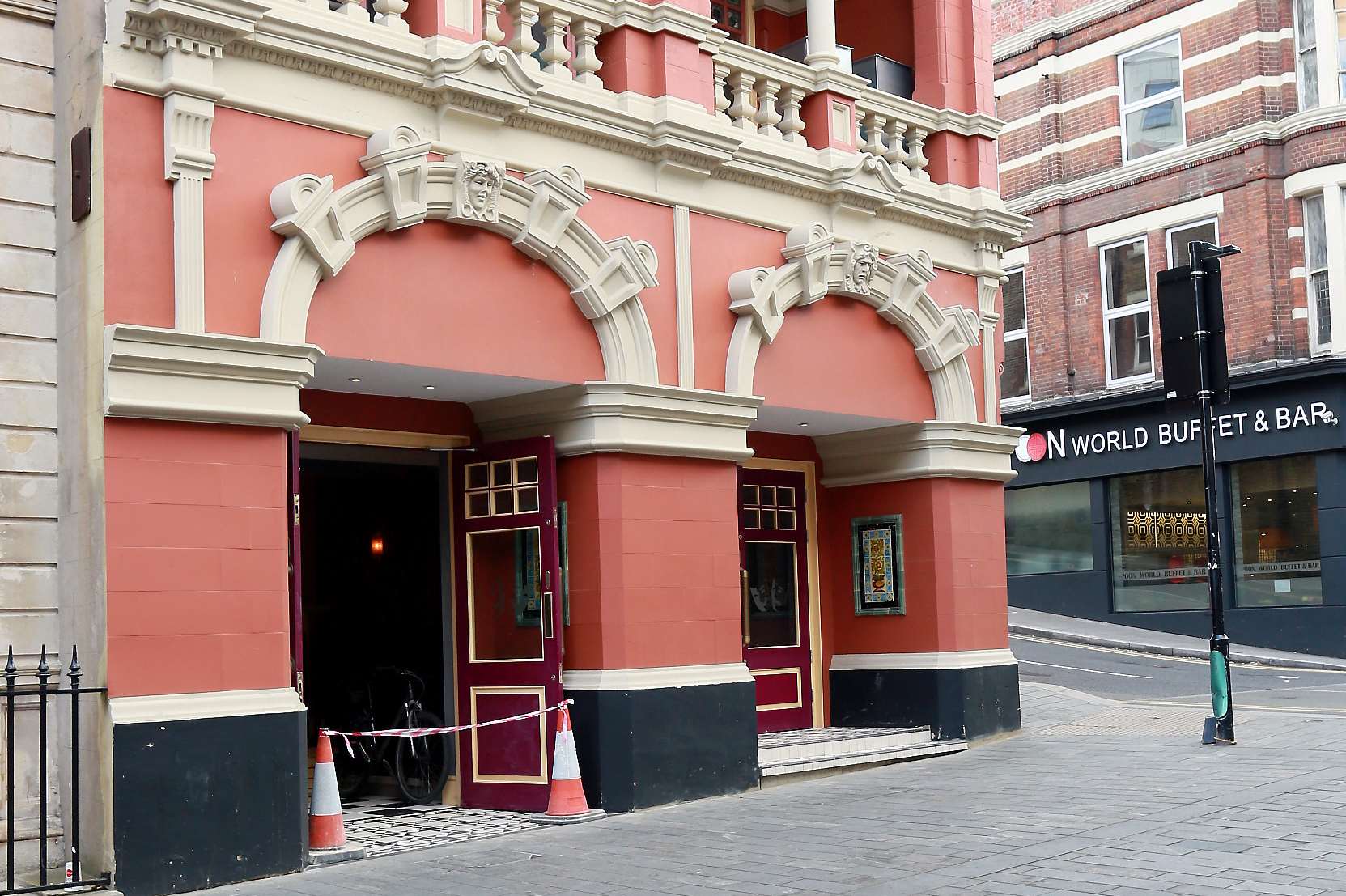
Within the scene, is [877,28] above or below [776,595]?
above

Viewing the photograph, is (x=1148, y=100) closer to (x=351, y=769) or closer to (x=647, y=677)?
(x=647, y=677)

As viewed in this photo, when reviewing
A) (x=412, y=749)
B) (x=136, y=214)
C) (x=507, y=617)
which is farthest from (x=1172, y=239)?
(x=136, y=214)

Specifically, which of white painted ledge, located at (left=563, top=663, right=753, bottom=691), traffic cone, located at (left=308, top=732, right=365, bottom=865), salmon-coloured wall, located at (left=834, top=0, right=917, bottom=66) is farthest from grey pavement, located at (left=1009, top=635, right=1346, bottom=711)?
traffic cone, located at (left=308, top=732, right=365, bottom=865)

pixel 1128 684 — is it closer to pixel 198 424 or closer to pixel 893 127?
pixel 893 127

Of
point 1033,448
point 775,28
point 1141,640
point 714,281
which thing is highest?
point 775,28

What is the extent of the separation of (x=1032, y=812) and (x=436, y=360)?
4.87 metres

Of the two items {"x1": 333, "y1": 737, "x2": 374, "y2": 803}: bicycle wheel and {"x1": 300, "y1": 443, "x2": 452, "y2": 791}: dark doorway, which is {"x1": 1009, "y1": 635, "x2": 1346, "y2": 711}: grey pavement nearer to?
{"x1": 300, "y1": 443, "x2": 452, "y2": 791}: dark doorway

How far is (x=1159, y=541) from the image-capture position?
83.4 ft

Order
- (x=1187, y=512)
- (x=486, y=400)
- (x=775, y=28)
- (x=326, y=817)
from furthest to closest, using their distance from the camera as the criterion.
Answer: (x=1187, y=512)
(x=775, y=28)
(x=486, y=400)
(x=326, y=817)

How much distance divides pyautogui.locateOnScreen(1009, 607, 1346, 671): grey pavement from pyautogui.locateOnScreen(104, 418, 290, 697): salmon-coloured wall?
56.0ft

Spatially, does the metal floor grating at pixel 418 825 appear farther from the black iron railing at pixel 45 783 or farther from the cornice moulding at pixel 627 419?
the cornice moulding at pixel 627 419

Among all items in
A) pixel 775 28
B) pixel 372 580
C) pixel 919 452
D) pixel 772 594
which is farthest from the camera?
pixel 775 28

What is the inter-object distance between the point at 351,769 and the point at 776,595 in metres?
4.39

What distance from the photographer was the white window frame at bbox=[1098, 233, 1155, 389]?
25.5 meters
